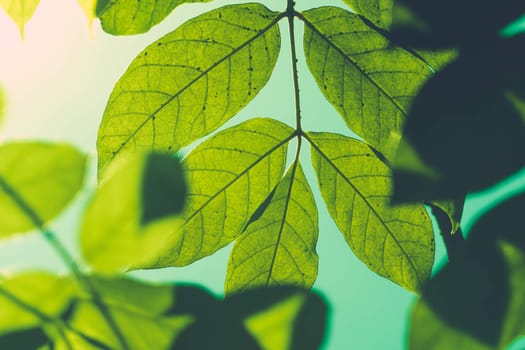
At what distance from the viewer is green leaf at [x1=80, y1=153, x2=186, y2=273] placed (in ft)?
1.46

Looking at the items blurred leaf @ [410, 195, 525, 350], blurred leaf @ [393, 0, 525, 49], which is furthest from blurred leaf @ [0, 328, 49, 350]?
blurred leaf @ [393, 0, 525, 49]

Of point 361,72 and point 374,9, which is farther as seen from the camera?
point 361,72

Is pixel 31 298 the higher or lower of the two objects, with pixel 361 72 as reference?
lower

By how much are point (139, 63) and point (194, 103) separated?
13cm

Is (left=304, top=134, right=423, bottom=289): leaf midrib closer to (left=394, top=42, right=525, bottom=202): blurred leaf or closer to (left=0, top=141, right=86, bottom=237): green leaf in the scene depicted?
(left=394, top=42, right=525, bottom=202): blurred leaf

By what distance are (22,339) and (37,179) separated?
15 cm

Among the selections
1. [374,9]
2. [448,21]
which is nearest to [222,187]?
[374,9]

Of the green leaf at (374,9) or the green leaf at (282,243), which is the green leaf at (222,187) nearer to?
the green leaf at (282,243)

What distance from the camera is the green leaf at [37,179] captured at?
486 millimetres

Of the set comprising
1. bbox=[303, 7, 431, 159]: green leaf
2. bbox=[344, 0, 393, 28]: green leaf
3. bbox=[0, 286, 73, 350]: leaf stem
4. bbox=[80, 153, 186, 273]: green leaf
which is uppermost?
bbox=[344, 0, 393, 28]: green leaf

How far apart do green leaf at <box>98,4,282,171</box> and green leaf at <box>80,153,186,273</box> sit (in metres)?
0.72

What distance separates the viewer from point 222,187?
4.00ft

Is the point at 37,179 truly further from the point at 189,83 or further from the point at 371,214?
the point at 371,214

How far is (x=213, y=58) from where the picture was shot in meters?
1.19
